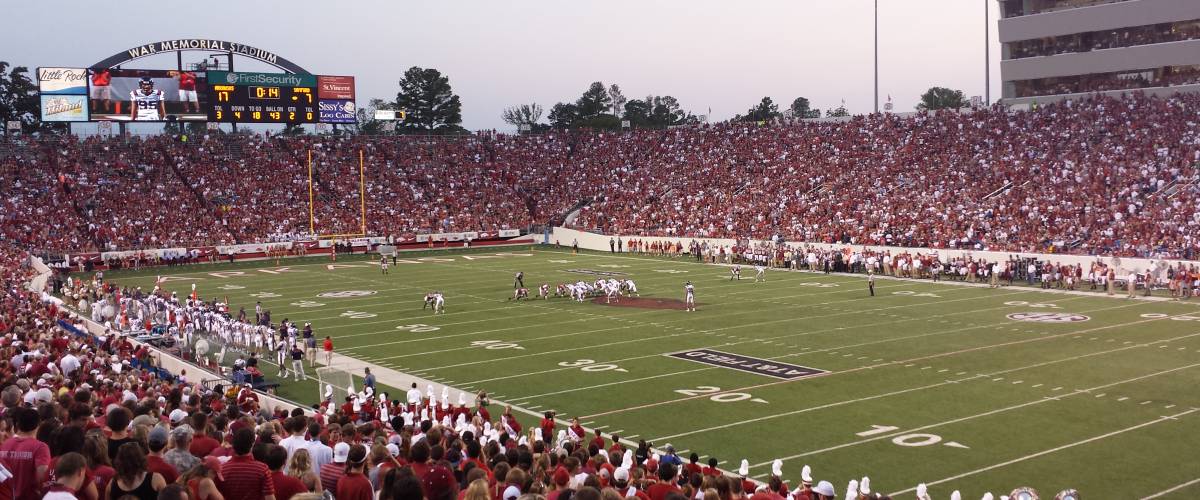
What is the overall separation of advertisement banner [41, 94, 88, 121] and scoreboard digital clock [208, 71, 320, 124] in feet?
18.4

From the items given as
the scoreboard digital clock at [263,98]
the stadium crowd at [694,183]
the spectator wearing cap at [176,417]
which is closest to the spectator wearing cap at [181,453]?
the spectator wearing cap at [176,417]

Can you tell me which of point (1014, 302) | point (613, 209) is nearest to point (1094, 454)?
point (1014, 302)

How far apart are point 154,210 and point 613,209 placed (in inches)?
864

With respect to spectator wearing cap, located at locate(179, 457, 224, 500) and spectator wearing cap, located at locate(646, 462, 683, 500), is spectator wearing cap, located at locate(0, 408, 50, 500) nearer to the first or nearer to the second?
spectator wearing cap, located at locate(179, 457, 224, 500)

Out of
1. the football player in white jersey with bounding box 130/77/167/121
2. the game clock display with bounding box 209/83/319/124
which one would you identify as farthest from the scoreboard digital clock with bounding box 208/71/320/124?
the football player in white jersey with bounding box 130/77/167/121

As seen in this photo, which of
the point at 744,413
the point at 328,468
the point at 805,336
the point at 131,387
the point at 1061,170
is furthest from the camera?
the point at 1061,170

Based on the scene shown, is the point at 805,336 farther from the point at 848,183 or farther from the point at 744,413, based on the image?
the point at 848,183

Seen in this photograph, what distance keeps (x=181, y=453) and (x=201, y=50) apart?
52.2m

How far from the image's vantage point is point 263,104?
52250mm

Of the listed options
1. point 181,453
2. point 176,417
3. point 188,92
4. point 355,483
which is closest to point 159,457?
point 181,453

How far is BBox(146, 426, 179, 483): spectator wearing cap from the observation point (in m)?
5.00

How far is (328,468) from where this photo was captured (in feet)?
20.5

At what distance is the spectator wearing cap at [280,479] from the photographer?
16.8 ft

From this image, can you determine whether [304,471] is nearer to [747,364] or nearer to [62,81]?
[747,364]
